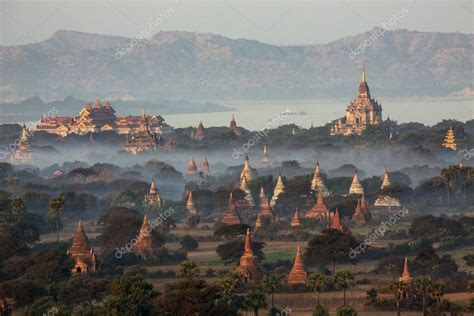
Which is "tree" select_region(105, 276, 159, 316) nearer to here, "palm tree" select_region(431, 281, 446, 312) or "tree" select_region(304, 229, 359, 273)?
"palm tree" select_region(431, 281, 446, 312)

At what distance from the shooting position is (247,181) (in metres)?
158

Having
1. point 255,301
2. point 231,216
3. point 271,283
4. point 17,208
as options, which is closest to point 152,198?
point 231,216

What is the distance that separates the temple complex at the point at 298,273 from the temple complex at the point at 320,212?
1526 inches

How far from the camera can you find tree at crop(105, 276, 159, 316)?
77.2 meters

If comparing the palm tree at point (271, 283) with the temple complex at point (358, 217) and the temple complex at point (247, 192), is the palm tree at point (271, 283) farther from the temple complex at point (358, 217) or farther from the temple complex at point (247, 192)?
the temple complex at point (247, 192)

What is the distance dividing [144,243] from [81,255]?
392 inches

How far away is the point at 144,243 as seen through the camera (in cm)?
10975

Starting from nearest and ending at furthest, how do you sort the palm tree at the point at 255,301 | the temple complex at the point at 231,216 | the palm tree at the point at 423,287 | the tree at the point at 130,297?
the tree at the point at 130,297
the palm tree at the point at 255,301
the palm tree at the point at 423,287
the temple complex at the point at 231,216

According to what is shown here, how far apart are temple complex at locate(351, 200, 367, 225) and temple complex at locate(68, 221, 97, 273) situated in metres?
35.1

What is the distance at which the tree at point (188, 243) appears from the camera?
11475 centimetres

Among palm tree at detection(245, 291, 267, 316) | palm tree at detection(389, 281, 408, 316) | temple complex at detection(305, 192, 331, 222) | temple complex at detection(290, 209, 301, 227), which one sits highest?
temple complex at detection(305, 192, 331, 222)

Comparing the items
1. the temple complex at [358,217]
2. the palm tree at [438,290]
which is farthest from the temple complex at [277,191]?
the palm tree at [438,290]

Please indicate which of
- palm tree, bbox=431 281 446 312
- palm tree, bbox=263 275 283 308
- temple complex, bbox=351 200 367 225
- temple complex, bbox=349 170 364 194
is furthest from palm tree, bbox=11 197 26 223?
palm tree, bbox=431 281 446 312

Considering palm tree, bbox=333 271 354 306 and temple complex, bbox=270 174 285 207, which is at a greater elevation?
temple complex, bbox=270 174 285 207
